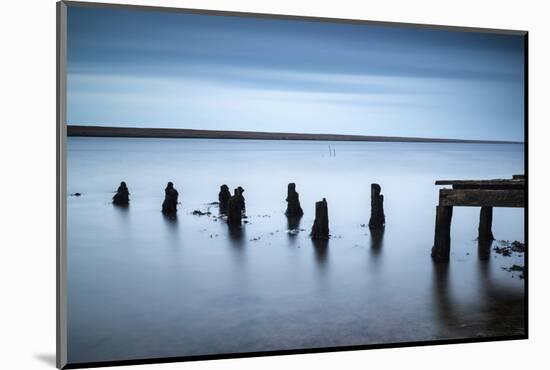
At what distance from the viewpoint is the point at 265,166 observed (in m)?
4.59

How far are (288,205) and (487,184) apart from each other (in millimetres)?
1282

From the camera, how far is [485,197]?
4980 mm

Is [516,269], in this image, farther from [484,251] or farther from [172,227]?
[172,227]

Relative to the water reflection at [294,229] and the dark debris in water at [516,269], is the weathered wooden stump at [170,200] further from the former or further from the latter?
the dark debris in water at [516,269]

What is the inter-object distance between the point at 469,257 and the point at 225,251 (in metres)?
1.53

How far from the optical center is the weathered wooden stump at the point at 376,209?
4.81 m

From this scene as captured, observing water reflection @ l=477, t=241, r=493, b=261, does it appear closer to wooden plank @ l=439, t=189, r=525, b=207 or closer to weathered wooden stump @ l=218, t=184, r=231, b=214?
wooden plank @ l=439, t=189, r=525, b=207

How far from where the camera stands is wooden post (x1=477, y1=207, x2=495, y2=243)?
16.5 feet

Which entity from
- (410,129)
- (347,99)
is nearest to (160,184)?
(347,99)

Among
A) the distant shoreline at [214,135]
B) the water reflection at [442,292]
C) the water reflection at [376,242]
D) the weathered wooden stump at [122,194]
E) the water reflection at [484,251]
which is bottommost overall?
the water reflection at [442,292]

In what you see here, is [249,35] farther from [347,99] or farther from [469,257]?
[469,257]

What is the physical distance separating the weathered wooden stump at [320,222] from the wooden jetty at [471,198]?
677mm

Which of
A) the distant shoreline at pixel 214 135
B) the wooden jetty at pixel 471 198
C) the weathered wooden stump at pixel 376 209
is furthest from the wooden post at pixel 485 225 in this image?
the weathered wooden stump at pixel 376 209

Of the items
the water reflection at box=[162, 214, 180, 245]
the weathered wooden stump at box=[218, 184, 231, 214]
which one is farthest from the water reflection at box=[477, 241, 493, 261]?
the water reflection at box=[162, 214, 180, 245]
